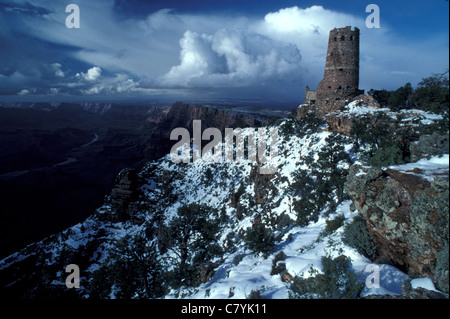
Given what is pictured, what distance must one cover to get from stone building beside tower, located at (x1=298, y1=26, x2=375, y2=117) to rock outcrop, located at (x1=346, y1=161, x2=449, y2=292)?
1742 cm

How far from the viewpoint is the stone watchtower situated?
22.5 m

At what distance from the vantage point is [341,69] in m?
23.0

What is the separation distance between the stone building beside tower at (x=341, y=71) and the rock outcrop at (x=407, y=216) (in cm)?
1742

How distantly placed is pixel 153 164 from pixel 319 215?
32.8 meters

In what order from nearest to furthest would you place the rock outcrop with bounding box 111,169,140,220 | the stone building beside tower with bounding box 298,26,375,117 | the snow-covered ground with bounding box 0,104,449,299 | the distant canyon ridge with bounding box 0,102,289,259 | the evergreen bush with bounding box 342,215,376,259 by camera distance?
1. the snow-covered ground with bounding box 0,104,449,299
2. the evergreen bush with bounding box 342,215,376,259
3. the stone building beside tower with bounding box 298,26,375,117
4. the rock outcrop with bounding box 111,169,140,220
5. the distant canyon ridge with bounding box 0,102,289,259

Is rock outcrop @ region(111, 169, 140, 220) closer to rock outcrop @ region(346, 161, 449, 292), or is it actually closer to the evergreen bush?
the evergreen bush

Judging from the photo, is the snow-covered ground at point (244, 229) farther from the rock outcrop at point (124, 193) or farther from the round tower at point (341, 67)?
the round tower at point (341, 67)

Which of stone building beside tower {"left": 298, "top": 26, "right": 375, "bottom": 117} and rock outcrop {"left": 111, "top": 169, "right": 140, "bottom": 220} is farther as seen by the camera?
rock outcrop {"left": 111, "top": 169, "right": 140, "bottom": 220}

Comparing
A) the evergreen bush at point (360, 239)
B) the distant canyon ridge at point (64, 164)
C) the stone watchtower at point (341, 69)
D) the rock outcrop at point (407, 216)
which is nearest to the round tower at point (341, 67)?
the stone watchtower at point (341, 69)

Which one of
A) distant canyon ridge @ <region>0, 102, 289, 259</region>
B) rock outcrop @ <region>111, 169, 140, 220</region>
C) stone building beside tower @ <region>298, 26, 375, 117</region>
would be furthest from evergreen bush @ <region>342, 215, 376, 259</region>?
distant canyon ridge @ <region>0, 102, 289, 259</region>

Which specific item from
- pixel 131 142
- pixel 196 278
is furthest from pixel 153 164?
pixel 131 142

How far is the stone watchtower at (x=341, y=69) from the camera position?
73.7ft

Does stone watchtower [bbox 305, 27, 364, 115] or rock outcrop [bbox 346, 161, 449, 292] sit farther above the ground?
stone watchtower [bbox 305, 27, 364, 115]
